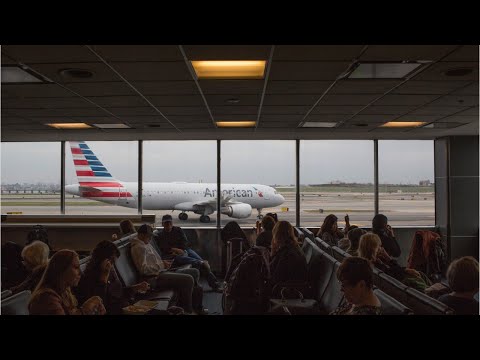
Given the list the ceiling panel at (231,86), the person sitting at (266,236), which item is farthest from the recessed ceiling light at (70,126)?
the person sitting at (266,236)

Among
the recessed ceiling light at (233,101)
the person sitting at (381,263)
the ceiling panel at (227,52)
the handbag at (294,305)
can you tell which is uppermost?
the recessed ceiling light at (233,101)

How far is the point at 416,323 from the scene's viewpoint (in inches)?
→ 34.5

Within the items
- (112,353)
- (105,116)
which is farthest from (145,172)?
(112,353)

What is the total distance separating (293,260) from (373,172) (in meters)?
5.83

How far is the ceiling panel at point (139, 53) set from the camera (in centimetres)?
279

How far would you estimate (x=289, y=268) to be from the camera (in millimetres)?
3709

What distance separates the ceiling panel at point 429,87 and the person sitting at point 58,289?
11.6ft

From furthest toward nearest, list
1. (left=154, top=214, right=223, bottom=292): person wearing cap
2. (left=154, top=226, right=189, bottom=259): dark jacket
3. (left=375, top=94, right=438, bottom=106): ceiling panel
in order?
(left=154, top=226, right=189, bottom=259): dark jacket < (left=154, top=214, right=223, bottom=292): person wearing cap < (left=375, top=94, right=438, bottom=106): ceiling panel

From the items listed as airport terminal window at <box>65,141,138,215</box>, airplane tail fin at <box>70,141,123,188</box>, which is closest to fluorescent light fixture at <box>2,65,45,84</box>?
airport terminal window at <box>65,141,138,215</box>

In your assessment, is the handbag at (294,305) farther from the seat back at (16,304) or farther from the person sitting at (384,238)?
the seat back at (16,304)

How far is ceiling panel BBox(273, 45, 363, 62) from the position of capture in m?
2.83

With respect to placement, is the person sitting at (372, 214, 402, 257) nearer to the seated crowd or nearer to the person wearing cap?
the seated crowd

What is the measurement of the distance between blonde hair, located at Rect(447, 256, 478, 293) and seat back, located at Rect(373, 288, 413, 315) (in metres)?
0.62
